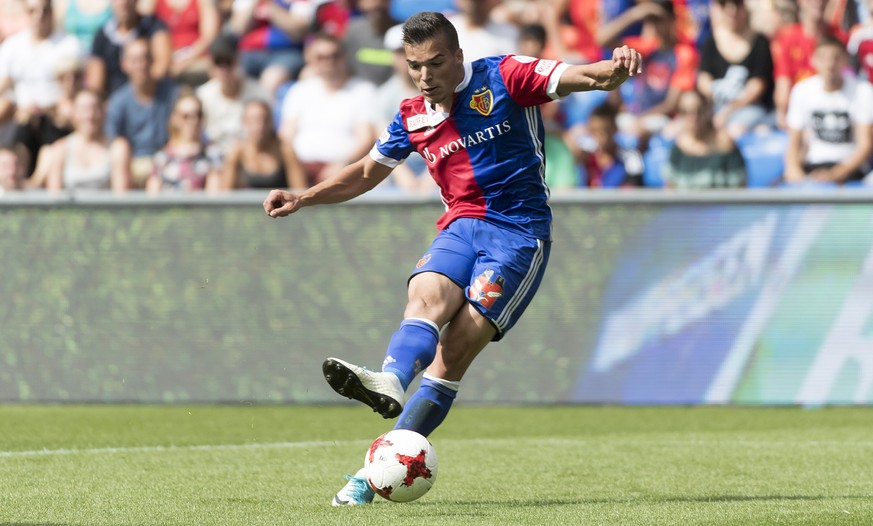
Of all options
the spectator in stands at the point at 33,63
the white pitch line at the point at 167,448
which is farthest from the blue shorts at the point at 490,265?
the spectator in stands at the point at 33,63

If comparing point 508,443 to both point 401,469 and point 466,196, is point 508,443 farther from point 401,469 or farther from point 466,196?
point 401,469

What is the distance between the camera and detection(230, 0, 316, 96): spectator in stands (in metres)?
14.9

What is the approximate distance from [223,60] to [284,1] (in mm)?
1657

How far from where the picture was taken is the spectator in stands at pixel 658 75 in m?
13.9

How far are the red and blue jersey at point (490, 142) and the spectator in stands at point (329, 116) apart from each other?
690 cm

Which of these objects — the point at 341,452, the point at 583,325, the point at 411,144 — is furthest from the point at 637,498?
the point at 583,325

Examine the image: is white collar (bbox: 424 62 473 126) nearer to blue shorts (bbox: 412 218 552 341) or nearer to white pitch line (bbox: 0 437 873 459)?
blue shorts (bbox: 412 218 552 341)

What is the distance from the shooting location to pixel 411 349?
19.1ft

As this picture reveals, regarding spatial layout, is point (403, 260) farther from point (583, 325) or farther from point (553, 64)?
point (553, 64)

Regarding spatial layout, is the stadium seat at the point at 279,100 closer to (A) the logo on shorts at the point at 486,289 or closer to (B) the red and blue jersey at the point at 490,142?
(B) the red and blue jersey at the point at 490,142

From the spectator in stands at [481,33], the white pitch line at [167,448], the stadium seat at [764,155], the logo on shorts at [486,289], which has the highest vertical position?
the logo on shorts at [486,289]

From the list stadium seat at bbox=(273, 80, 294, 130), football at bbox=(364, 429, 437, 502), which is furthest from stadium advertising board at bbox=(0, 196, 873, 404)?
football at bbox=(364, 429, 437, 502)

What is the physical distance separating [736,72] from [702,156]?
163 centimetres

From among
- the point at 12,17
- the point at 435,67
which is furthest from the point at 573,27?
the point at 435,67
